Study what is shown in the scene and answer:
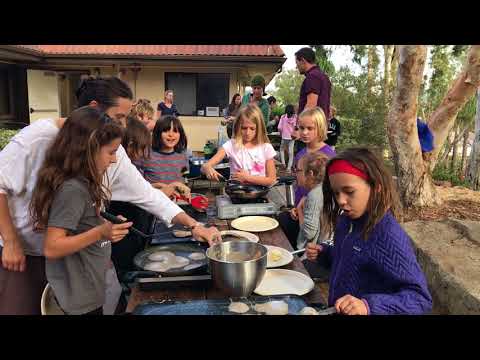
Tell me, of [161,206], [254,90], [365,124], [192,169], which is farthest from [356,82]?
[161,206]

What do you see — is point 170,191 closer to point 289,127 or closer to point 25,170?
point 25,170

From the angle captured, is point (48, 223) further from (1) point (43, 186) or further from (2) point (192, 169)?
(2) point (192, 169)

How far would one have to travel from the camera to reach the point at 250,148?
3553mm

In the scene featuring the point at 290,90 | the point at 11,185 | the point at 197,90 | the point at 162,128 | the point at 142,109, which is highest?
the point at 290,90

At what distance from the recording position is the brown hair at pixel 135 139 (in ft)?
10.3

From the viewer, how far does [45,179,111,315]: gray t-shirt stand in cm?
154

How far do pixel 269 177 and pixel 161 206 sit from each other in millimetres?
1369

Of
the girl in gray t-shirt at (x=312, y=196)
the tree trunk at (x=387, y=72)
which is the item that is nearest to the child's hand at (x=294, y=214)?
the girl in gray t-shirt at (x=312, y=196)

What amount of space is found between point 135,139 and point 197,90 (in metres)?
8.02

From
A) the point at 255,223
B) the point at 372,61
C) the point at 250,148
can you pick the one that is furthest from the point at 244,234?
the point at 372,61

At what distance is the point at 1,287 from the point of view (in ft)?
5.70

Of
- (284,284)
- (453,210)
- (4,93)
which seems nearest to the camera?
(284,284)

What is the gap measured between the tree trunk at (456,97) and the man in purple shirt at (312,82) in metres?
3.85

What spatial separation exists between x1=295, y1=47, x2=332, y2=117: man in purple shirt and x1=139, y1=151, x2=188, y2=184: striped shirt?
1.68m
